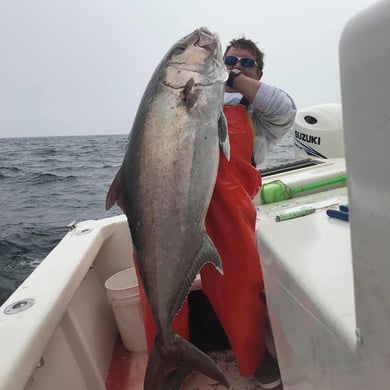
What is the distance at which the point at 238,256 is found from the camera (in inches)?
75.0

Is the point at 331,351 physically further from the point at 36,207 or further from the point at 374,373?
the point at 36,207

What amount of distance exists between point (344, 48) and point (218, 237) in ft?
4.46

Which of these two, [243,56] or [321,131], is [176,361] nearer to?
[243,56]

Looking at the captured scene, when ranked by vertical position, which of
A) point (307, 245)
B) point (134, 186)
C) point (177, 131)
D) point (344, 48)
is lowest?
point (307, 245)

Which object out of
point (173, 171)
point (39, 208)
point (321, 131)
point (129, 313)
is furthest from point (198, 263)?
point (39, 208)

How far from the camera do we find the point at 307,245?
121 cm

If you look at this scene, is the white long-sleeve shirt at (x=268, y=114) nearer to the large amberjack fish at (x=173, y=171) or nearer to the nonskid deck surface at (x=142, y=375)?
the large amberjack fish at (x=173, y=171)

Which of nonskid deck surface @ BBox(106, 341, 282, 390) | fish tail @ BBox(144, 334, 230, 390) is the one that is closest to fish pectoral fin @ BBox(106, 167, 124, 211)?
fish tail @ BBox(144, 334, 230, 390)

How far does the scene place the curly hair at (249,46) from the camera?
6.96 feet

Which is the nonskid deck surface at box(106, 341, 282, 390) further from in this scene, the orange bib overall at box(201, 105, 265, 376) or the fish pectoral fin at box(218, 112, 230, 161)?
the fish pectoral fin at box(218, 112, 230, 161)

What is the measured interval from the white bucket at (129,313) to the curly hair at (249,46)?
1.56 m

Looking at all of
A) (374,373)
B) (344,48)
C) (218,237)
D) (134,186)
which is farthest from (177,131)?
(374,373)

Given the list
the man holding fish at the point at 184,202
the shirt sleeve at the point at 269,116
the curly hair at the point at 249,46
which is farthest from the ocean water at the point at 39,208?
the man holding fish at the point at 184,202

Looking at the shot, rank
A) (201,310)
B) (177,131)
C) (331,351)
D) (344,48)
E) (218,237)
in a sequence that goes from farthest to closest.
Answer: (201,310), (218,237), (177,131), (331,351), (344,48)
